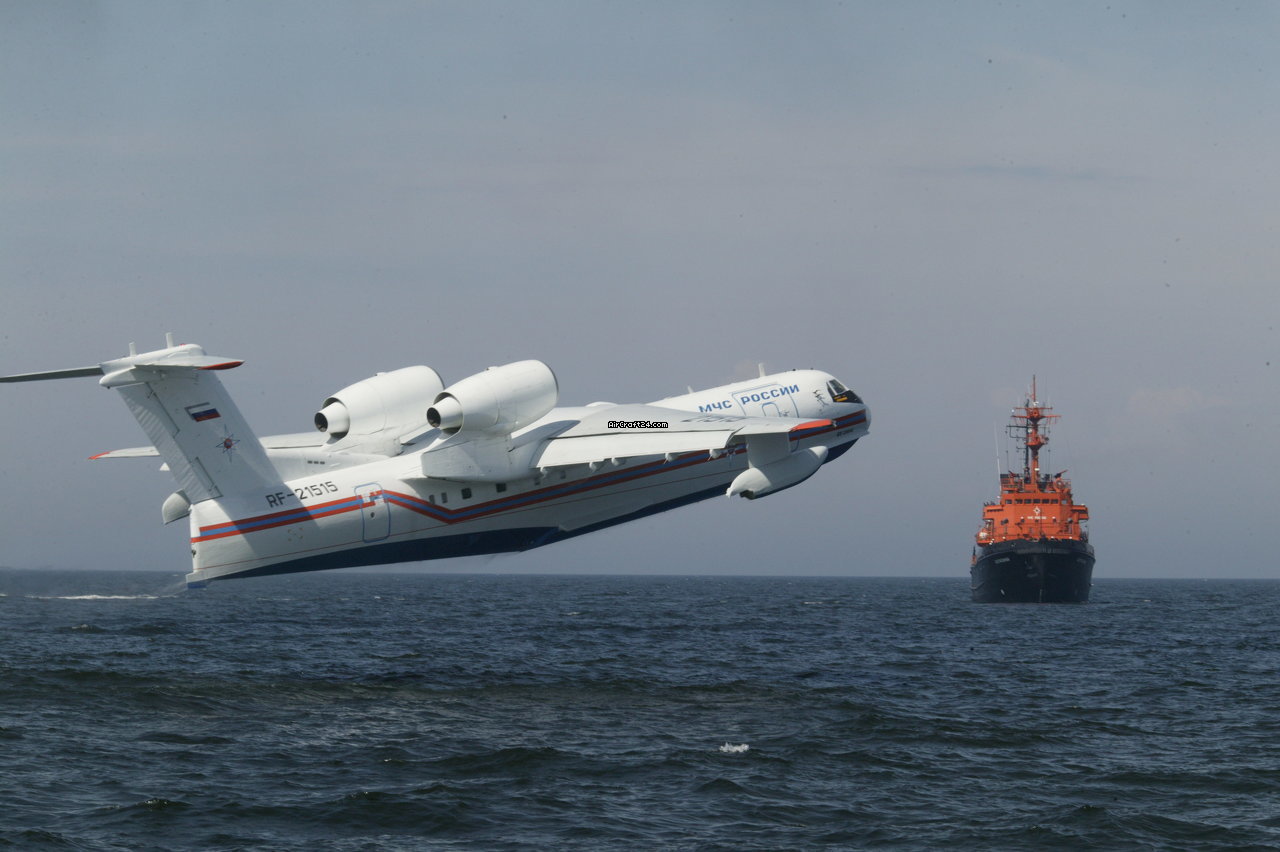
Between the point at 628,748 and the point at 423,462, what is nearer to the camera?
the point at 628,748

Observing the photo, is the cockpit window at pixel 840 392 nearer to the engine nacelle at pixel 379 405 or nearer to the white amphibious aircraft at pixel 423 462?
the white amphibious aircraft at pixel 423 462

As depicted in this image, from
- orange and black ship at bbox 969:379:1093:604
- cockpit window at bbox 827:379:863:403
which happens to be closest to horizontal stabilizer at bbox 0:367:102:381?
cockpit window at bbox 827:379:863:403

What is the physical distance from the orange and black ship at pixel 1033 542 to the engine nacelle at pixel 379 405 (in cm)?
6102

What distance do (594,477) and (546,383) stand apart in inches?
108

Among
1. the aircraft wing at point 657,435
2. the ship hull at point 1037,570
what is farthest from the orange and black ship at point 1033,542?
the aircraft wing at point 657,435

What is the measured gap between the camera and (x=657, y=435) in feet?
88.0

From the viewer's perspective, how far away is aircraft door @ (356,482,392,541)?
2611cm

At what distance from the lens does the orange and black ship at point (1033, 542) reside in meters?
81.2

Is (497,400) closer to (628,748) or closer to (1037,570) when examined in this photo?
(628,748)

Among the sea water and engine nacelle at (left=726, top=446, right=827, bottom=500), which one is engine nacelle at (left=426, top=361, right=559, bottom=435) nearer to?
engine nacelle at (left=726, top=446, right=827, bottom=500)

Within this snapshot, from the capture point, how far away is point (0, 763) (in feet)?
70.1

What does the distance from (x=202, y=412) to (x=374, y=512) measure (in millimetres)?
4062

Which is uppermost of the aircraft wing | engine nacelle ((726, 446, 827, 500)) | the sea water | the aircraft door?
the aircraft wing

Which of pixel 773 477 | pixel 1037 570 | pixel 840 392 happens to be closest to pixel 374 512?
pixel 773 477
